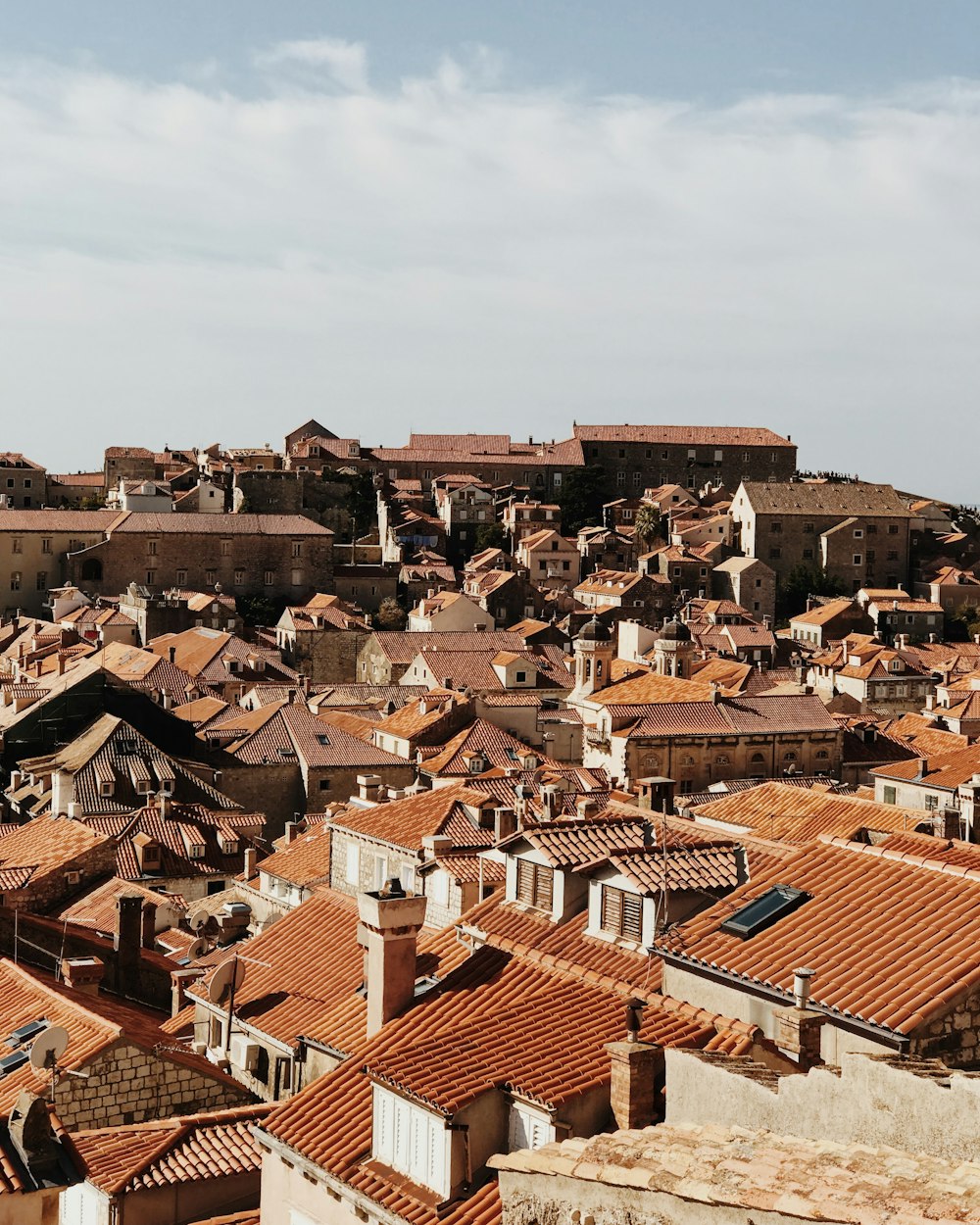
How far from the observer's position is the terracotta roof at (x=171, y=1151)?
13.8 meters

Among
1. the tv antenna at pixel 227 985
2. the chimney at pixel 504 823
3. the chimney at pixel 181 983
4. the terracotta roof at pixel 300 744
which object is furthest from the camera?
the terracotta roof at pixel 300 744

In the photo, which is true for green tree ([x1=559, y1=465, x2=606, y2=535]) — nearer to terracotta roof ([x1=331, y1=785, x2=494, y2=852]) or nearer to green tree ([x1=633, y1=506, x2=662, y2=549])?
green tree ([x1=633, y1=506, x2=662, y2=549])

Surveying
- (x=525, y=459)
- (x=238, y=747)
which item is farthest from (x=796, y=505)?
(x=238, y=747)

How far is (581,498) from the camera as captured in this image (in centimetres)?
12825

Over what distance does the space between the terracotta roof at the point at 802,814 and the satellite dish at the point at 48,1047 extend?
11.9 metres

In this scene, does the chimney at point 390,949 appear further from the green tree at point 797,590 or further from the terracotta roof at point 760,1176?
the green tree at point 797,590

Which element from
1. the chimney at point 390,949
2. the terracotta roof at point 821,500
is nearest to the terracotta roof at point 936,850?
the chimney at point 390,949

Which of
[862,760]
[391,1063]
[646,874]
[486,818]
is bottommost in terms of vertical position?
[862,760]

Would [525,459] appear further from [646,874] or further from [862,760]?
[646,874]

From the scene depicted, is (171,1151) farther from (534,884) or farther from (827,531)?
(827,531)

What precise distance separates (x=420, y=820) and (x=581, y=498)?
103049 millimetres

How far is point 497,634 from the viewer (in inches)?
3354

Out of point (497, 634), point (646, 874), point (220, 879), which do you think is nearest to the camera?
point (646, 874)

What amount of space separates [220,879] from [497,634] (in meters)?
51.6
